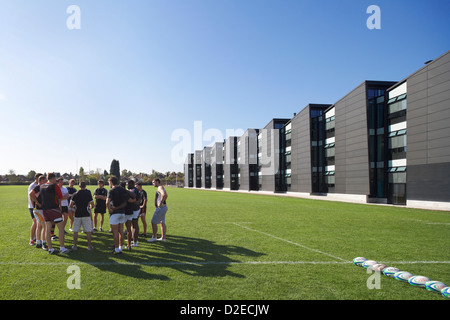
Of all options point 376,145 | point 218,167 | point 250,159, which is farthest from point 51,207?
point 218,167

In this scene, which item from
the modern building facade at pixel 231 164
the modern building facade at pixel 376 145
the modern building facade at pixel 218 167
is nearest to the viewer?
the modern building facade at pixel 376 145

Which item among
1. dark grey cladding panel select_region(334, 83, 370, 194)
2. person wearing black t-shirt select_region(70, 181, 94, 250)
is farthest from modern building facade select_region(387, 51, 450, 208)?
person wearing black t-shirt select_region(70, 181, 94, 250)

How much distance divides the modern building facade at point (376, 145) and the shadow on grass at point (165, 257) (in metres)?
24.0

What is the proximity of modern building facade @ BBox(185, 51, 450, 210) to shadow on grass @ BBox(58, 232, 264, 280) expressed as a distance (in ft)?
78.6

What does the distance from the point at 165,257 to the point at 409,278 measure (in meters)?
6.06

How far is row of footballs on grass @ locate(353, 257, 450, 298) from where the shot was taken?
4.97m

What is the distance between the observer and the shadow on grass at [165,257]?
20.3ft

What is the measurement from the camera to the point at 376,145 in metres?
29.9

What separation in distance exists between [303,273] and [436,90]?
2560 centimetres

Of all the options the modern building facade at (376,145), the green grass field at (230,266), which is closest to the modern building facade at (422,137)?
the modern building facade at (376,145)

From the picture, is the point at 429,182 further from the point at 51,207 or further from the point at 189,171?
the point at 189,171

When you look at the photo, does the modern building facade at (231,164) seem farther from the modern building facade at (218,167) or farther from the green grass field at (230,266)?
the green grass field at (230,266)

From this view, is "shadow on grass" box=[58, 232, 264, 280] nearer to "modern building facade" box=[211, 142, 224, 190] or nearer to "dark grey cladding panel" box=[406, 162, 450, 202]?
"dark grey cladding panel" box=[406, 162, 450, 202]

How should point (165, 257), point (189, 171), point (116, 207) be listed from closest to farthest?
1. point (165, 257)
2. point (116, 207)
3. point (189, 171)
